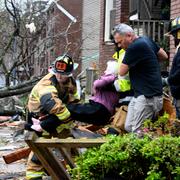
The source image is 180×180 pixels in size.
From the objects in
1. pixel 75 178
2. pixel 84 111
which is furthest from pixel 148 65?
pixel 75 178

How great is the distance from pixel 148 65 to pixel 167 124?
145 centimetres

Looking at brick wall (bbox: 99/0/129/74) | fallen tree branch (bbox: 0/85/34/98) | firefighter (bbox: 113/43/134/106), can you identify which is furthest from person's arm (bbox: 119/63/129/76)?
fallen tree branch (bbox: 0/85/34/98)

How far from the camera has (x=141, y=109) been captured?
611cm

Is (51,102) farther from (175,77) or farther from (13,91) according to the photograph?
(13,91)

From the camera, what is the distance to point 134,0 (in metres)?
13.4

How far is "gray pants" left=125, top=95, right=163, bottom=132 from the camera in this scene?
6.11m

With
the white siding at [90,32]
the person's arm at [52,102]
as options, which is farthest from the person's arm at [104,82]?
the white siding at [90,32]

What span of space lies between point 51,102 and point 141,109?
3.75ft

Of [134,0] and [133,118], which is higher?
[134,0]

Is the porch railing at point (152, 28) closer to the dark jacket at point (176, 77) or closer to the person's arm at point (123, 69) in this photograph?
the person's arm at point (123, 69)

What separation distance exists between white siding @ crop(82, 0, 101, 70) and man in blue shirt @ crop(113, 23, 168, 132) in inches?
688

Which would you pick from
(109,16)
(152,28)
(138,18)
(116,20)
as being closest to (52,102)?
(152,28)

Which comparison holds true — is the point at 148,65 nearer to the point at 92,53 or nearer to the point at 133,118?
the point at 133,118

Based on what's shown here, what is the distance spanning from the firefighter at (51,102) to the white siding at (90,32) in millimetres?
17644
